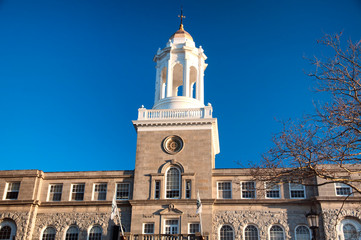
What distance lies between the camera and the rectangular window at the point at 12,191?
3462 centimetres

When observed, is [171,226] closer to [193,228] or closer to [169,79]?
[193,228]

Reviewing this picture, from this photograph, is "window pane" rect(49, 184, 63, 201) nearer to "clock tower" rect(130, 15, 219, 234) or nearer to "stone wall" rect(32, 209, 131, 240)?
"stone wall" rect(32, 209, 131, 240)

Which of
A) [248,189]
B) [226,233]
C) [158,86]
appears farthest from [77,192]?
[248,189]

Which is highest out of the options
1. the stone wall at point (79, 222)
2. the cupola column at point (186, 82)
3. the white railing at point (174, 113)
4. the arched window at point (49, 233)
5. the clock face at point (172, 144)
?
the cupola column at point (186, 82)

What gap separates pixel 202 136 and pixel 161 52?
9613mm

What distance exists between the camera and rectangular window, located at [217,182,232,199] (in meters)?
33.0

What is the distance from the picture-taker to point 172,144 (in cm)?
3431

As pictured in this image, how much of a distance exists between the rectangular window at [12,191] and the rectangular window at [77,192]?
4463mm

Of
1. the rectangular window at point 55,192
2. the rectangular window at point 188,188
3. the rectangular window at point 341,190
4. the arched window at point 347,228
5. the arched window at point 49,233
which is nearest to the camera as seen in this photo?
the arched window at point 347,228

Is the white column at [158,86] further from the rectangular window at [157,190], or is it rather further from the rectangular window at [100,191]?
the rectangular window at [100,191]

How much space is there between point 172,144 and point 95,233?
355 inches

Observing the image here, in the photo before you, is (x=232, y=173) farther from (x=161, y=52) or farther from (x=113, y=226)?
(x=161, y=52)

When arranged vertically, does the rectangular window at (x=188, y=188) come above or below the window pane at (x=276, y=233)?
above

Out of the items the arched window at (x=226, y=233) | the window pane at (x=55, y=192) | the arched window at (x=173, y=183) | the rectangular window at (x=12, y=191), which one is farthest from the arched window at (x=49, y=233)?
the arched window at (x=226, y=233)
